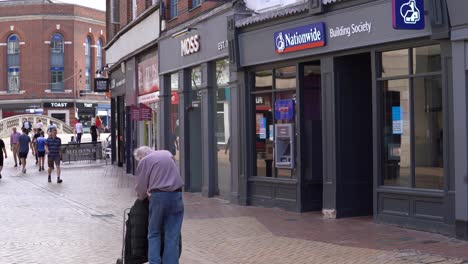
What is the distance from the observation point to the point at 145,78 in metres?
22.5

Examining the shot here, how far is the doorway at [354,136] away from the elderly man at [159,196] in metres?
5.25

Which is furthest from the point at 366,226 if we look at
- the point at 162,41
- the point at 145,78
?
the point at 145,78

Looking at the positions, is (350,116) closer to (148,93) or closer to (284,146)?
(284,146)

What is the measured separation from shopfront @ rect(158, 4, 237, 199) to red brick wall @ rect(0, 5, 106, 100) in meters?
56.9

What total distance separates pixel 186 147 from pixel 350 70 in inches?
270

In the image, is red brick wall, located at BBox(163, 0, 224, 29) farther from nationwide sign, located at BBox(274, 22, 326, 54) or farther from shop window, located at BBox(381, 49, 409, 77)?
shop window, located at BBox(381, 49, 409, 77)

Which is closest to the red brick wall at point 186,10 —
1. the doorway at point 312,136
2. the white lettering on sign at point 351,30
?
the doorway at point 312,136

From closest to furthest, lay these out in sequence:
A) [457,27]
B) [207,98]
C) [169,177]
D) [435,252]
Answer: [169,177] < [435,252] < [457,27] < [207,98]

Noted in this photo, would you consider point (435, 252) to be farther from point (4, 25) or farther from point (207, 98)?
point (4, 25)

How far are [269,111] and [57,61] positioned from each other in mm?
64484

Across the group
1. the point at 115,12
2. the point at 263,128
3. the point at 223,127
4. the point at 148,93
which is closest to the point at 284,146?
the point at 263,128

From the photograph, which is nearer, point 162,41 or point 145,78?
point 162,41

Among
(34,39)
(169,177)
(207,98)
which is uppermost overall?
(34,39)

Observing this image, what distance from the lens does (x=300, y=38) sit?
1252 cm
